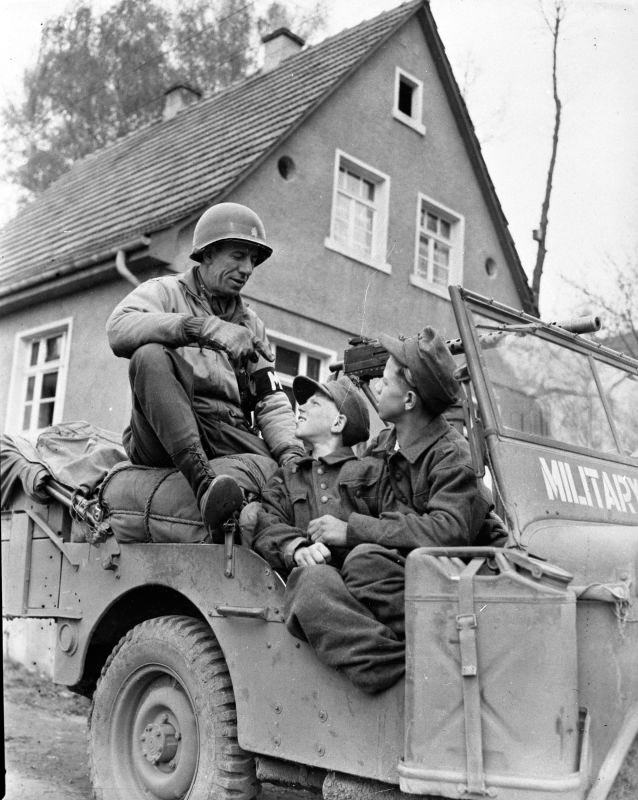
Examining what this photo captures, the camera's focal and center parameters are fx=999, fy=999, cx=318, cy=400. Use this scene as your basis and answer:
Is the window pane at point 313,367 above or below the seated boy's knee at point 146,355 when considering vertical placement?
above

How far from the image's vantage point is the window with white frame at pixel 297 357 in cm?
1194

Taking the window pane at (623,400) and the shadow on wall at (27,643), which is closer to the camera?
the window pane at (623,400)

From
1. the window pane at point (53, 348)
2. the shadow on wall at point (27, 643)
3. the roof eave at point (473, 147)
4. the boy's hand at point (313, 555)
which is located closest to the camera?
the boy's hand at point (313, 555)

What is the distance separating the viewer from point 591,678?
2.78 m

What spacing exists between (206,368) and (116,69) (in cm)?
2114

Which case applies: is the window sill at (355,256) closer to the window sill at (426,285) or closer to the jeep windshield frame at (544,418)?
the window sill at (426,285)

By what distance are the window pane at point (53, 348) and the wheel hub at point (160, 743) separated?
875cm

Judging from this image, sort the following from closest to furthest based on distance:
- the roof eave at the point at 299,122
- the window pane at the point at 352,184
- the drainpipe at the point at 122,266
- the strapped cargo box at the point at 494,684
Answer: the strapped cargo box at the point at 494,684, the drainpipe at the point at 122,266, the roof eave at the point at 299,122, the window pane at the point at 352,184

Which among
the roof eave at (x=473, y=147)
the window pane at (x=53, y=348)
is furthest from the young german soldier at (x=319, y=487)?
the roof eave at (x=473, y=147)

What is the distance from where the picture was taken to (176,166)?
44.9 feet

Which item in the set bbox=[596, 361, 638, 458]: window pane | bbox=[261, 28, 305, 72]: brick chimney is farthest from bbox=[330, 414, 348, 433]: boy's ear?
bbox=[261, 28, 305, 72]: brick chimney

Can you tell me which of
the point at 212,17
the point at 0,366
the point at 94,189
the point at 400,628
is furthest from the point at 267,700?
the point at 212,17

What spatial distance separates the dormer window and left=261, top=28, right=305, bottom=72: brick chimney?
2.66m

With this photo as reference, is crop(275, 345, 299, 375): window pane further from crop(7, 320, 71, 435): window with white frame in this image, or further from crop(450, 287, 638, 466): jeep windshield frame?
crop(450, 287, 638, 466): jeep windshield frame
